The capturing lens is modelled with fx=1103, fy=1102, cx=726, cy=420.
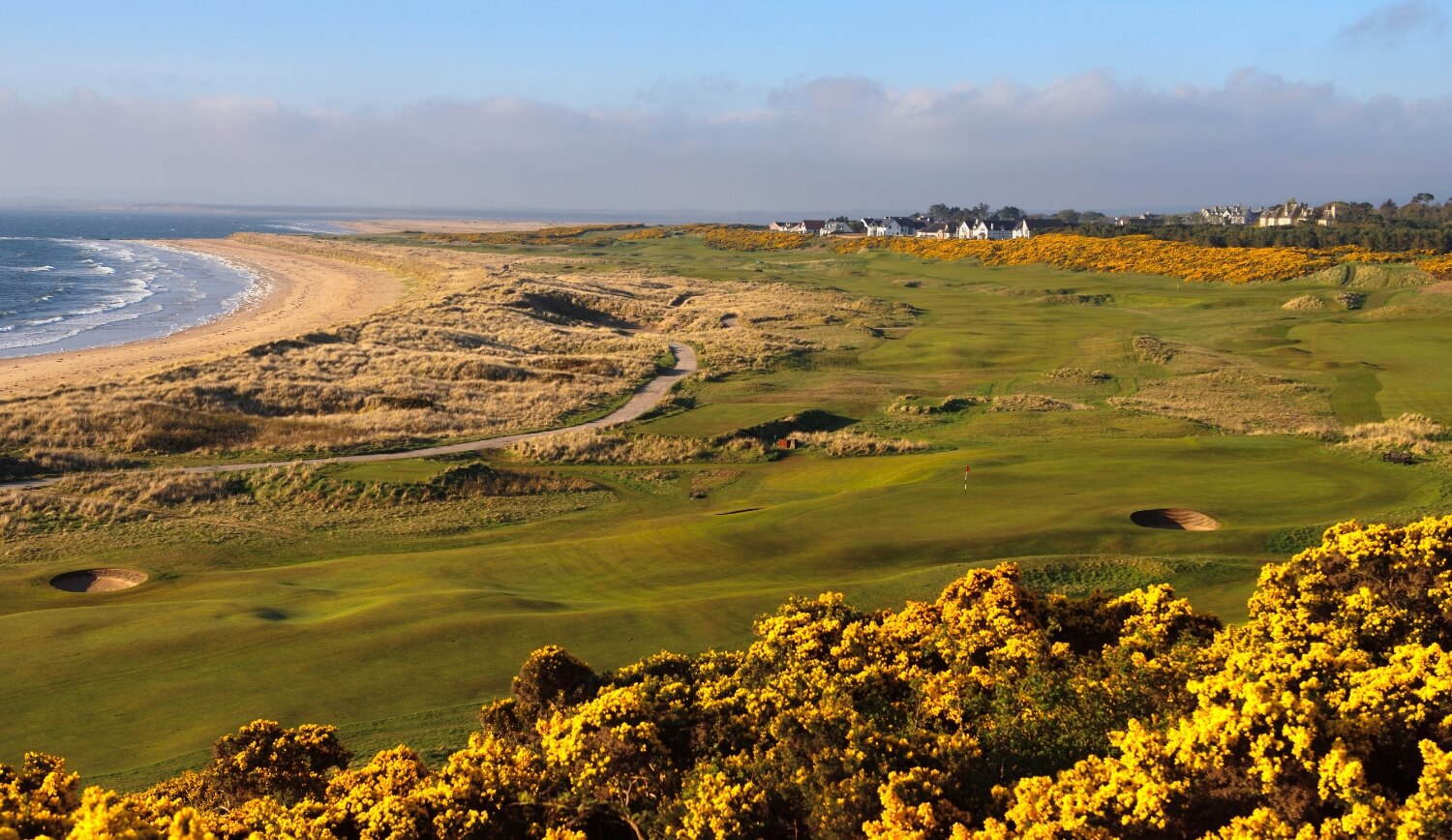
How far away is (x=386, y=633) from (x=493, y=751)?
8.54 metres

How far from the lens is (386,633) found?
63.7 feet

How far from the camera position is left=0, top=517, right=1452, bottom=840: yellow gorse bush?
374 inches

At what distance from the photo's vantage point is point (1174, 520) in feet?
91.9

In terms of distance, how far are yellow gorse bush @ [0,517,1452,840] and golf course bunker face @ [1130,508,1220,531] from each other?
1176cm

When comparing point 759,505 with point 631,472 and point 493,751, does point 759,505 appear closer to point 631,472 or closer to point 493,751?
point 631,472

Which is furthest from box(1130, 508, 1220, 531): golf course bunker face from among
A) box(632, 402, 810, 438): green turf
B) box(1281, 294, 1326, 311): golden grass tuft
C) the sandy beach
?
box(1281, 294, 1326, 311): golden grass tuft

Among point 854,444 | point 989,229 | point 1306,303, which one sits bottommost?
point 854,444

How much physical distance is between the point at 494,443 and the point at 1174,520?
2742 cm

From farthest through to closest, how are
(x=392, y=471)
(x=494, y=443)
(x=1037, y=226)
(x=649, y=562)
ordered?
1. (x=1037, y=226)
2. (x=494, y=443)
3. (x=392, y=471)
4. (x=649, y=562)

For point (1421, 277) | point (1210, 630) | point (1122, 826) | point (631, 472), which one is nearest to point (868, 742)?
point (1122, 826)

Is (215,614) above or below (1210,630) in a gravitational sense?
below

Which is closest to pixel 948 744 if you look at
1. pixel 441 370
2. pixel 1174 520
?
pixel 1174 520

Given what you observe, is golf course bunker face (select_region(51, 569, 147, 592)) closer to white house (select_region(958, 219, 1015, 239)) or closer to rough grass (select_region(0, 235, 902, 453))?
rough grass (select_region(0, 235, 902, 453))

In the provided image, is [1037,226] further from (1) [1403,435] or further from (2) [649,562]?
(2) [649,562]
